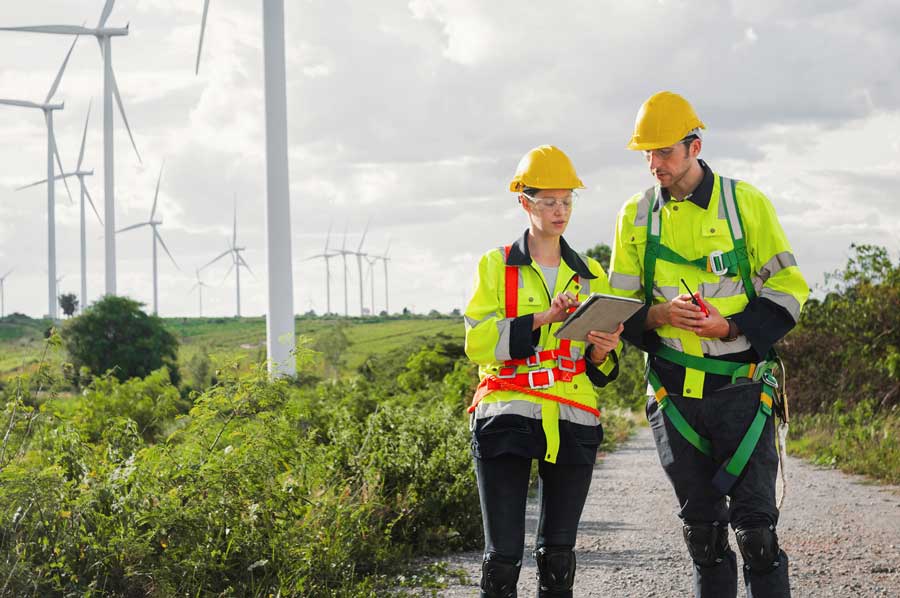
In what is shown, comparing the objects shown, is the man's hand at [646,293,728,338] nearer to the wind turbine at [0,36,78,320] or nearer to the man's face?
the man's face

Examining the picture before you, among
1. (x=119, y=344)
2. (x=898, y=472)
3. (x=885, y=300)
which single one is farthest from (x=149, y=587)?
(x=119, y=344)

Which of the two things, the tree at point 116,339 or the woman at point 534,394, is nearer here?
the woman at point 534,394

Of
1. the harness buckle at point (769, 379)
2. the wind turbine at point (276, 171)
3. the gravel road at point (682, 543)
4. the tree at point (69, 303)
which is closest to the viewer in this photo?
the harness buckle at point (769, 379)

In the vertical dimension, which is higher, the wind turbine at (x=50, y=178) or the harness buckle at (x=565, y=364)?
the wind turbine at (x=50, y=178)

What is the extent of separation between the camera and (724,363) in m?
4.73

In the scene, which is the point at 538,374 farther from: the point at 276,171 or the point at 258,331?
the point at 258,331

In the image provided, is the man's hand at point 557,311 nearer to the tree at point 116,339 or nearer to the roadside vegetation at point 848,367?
the roadside vegetation at point 848,367

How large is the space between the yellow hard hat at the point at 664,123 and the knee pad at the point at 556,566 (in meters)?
1.66

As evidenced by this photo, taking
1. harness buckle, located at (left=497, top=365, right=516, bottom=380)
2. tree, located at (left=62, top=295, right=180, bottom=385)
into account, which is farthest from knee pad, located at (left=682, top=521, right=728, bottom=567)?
tree, located at (left=62, top=295, right=180, bottom=385)

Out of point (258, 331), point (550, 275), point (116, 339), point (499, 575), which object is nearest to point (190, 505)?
point (499, 575)

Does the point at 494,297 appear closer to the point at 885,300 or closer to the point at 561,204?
the point at 561,204

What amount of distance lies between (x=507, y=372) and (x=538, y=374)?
130 mm

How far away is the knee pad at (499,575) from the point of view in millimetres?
4562

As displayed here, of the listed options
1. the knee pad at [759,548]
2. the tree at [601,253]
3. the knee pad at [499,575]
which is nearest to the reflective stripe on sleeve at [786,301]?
the knee pad at [759,548]
